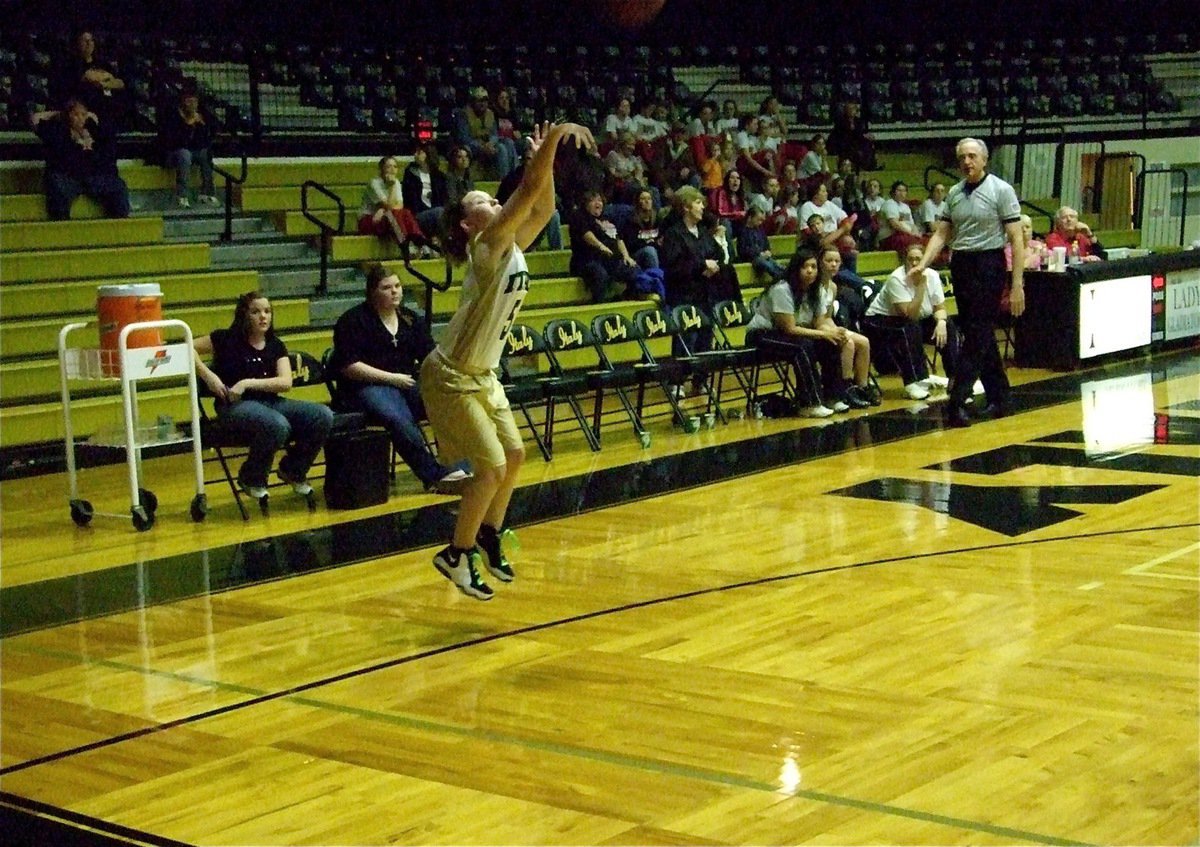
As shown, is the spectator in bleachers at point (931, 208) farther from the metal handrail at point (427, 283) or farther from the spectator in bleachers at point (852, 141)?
the metal handrail at point (427, 283)

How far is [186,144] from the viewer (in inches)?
550

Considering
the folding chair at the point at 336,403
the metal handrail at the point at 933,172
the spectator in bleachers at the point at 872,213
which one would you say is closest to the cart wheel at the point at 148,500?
the folding chair at the point at 336,403

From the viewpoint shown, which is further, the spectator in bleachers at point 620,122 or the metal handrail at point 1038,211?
the metal handrail at point 1038,211

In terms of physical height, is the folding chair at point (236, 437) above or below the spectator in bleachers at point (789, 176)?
below

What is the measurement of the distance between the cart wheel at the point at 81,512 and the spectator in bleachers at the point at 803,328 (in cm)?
496

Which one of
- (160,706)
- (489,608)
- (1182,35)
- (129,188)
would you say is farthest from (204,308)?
(1182,35)

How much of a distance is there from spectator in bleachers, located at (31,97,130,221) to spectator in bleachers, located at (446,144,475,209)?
267 centimetres

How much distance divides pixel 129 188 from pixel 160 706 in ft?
30.5

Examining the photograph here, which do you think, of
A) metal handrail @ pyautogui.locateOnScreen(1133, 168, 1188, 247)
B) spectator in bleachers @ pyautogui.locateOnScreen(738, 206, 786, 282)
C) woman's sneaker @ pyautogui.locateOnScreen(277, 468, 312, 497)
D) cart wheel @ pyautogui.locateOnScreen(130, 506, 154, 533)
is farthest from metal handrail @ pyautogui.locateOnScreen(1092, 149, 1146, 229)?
cart wheel @ pyautogui.locateOnScreen(130, 506, 154, 533)

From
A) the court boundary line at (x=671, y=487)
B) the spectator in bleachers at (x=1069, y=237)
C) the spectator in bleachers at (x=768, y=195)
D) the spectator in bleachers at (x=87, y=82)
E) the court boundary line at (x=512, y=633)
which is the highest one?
the spectator in bleachers at (x=87, y=82)

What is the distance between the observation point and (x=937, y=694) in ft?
17.0

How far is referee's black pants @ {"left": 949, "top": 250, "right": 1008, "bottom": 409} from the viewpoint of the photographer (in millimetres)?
10961

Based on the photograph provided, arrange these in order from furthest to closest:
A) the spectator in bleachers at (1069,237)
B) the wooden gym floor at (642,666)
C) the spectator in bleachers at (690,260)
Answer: the spectator in bleachers at (1069,237) < the spectator in bleachers at (690,260) < the wooden gym floor at (642,666)

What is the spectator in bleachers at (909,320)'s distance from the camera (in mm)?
12398
